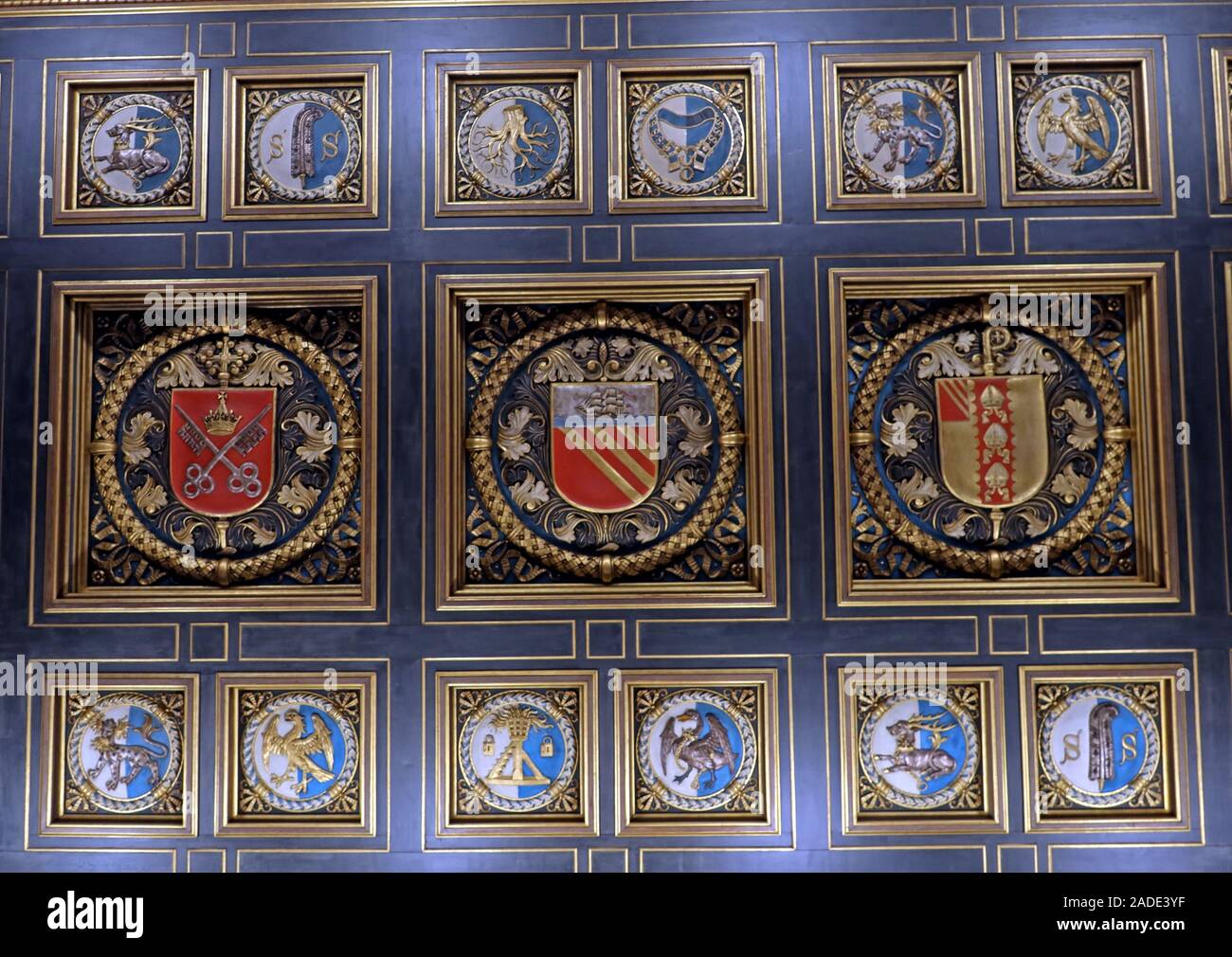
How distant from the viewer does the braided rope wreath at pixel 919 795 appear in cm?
464

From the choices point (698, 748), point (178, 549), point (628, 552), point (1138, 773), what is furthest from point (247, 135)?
point (1138, 773)

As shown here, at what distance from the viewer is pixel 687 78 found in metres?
4.89

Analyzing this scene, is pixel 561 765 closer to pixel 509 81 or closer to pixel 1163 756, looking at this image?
pixel 1163 756

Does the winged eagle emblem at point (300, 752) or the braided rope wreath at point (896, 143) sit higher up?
the braided rope wreath at point (896, 143)

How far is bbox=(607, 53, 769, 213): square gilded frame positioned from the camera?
480 cm

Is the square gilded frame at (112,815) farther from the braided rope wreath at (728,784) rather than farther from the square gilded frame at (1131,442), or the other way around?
the square gilded frame at (1131,442)

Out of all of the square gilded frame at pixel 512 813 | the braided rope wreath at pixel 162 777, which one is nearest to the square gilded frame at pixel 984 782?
the square gilded frame at pixel 512 813

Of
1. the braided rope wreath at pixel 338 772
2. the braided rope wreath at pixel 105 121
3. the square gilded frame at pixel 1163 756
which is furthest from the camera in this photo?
the braided rope wreath at pixel 105 121

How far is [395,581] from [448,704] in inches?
23.7

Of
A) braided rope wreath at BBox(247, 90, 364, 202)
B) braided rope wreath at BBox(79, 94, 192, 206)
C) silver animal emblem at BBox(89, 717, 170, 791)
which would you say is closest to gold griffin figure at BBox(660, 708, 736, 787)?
silver animal emblem at BBox(89, 717, 170, 791)

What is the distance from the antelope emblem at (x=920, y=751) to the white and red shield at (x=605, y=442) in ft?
5.15

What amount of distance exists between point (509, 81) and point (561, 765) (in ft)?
10.4

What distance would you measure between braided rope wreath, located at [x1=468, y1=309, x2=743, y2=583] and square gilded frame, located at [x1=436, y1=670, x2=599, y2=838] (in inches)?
20.0

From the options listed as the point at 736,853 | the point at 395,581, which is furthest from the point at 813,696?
the point at 395,581
